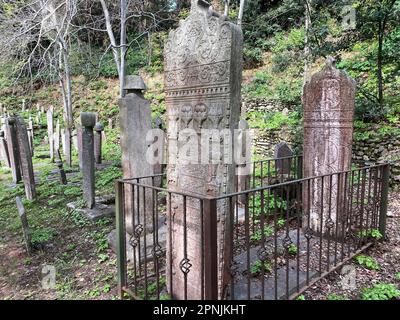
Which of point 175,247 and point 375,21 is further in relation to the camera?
point 375,21

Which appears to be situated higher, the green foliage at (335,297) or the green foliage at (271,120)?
the green foliage at (271,120)

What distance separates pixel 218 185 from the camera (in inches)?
110

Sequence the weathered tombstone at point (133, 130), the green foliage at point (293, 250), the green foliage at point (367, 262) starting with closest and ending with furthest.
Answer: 1. the green foliage at point (367, 262)
2. the green foliage at point (293, 250)
3. the weathered tombstone at point (133, 130)

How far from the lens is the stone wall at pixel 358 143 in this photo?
6.81 metres

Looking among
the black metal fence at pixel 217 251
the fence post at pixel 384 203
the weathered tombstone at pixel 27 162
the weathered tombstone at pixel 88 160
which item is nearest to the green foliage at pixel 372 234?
→ the black metal fence at pixel 217 251

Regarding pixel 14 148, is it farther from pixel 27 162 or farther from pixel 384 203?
pixel 384 203

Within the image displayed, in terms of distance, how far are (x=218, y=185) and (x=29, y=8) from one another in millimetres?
14045

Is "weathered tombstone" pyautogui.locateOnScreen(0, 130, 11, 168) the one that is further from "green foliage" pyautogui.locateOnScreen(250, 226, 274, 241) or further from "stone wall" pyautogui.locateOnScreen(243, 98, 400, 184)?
"green foliage" pyautogui.locateOnScreen(250, 226, 274, 241)

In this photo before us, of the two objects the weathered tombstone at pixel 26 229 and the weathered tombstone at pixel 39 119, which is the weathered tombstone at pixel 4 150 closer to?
the weathered tombstone at pixel 26 229

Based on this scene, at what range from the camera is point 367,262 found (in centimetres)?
378

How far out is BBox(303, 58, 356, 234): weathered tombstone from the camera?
14.2 feet

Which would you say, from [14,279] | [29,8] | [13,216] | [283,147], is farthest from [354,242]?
[29,8]

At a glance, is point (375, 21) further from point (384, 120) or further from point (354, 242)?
point (354, 242)

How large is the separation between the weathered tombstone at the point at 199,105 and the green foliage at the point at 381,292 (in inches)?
65.1
